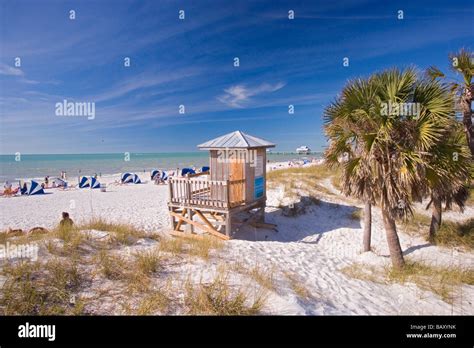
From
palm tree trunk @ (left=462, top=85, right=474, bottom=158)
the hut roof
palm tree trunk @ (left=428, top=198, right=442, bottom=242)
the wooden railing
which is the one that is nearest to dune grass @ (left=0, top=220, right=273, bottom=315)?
the wooden railing

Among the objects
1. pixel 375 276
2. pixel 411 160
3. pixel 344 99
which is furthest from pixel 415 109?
pixel 375 276

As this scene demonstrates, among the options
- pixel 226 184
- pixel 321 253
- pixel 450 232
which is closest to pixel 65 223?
pixel 226 184

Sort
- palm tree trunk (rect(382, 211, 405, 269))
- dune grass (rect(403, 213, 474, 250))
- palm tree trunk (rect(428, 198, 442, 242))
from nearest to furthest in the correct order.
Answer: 1. palm tree trunk (rect(382, 211, 405, 269))
2. dune grass (rect(403, 213, 474, 250))
3. palm tree trunk (rect(428, 198, 442, 242))

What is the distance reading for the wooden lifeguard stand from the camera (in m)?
8.98

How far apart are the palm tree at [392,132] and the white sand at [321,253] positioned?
190cm

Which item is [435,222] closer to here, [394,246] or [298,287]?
[394,246]

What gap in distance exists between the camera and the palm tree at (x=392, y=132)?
520cm

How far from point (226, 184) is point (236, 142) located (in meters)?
1.81

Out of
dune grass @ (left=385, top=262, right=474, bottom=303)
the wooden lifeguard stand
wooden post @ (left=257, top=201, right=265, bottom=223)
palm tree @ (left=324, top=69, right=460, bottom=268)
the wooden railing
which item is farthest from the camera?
wooden post @ (left=257, top=201, right=265, bottom=223)

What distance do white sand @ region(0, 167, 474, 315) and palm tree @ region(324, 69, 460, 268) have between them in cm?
190

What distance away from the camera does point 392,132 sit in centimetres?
545
